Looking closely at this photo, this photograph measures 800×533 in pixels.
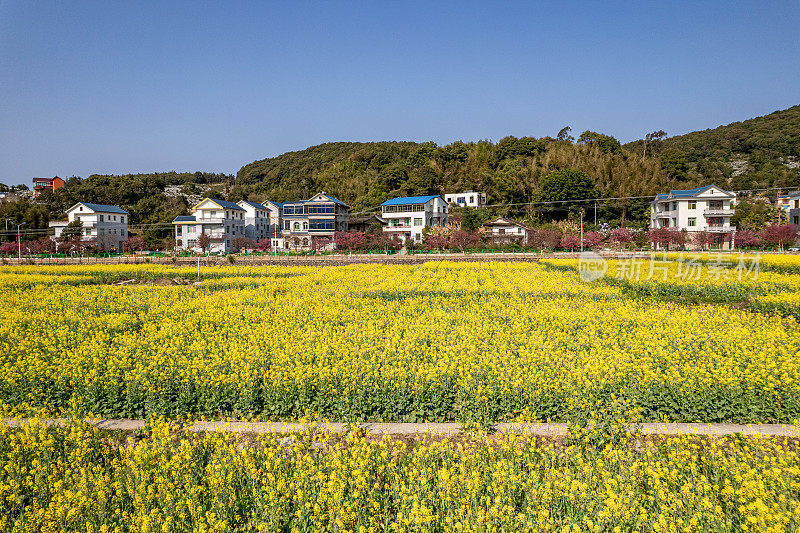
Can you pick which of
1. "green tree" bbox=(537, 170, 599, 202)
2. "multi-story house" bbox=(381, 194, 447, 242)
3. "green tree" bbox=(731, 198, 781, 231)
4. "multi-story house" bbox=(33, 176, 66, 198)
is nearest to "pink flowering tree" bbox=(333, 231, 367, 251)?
"multi-story house" bbox=(381, 194, 447, 242)

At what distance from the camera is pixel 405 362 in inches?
347

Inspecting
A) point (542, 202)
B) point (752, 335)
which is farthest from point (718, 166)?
point (752, 335)

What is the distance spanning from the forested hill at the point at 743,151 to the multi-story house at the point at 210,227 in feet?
244

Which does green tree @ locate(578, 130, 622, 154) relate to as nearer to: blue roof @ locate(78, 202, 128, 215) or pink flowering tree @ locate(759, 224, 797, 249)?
pink flowering tree @ locate(759, 224, 797, 249)

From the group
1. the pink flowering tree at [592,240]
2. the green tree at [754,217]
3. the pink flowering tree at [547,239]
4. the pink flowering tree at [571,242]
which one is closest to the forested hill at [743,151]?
the green tree at [754,217]

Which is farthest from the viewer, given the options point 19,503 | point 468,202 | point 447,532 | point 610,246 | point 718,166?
point 718,166

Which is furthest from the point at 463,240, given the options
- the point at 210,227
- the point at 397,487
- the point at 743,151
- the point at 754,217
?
the point at 743,151

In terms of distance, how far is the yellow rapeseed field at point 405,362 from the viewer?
745 centimetres

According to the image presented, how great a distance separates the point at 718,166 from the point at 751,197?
16.5 m

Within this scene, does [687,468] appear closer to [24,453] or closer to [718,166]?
[24,453]

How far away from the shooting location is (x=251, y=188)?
117812 mm

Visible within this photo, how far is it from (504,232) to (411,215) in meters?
13.9

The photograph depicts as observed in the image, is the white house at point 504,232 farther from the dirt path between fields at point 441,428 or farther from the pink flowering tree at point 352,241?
the dirt path between fields at point 441,428

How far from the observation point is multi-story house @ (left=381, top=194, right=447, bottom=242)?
210 feet
